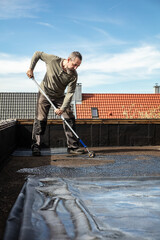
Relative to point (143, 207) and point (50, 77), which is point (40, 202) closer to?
point (143, 207)

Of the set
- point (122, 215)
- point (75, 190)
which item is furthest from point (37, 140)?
point (122, 215)

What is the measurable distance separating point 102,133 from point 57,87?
1.70 meters

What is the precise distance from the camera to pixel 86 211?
173cm

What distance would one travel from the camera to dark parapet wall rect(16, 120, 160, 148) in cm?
576

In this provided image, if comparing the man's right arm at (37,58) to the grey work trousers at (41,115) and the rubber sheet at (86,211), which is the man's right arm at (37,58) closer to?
the grey work trousers at (41,115)

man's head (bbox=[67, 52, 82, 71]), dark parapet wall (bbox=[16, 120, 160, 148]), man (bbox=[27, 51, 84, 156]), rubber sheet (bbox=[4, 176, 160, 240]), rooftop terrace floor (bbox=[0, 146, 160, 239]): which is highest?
man's head (bbox=[67, 52, 82, 71])

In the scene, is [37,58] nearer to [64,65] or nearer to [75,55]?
[64,65]

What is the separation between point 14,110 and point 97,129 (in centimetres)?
1824

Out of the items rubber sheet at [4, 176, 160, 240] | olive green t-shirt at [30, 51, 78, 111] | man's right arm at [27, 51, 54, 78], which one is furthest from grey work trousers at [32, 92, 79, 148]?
rubber sheet at [4, 176, 160, 240]

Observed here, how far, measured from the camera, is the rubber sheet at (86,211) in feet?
4.67

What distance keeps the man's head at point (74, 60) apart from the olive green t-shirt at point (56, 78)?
0.43ft

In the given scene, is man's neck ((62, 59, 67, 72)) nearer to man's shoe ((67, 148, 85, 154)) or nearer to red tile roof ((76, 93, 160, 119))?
man's shoe ((67, 148, 85, 154))

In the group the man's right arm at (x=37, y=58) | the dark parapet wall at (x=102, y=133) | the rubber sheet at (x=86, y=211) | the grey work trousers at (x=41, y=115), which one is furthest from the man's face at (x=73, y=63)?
the rubber sheet at (x=86, y=211)

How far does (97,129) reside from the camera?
5.88 m
